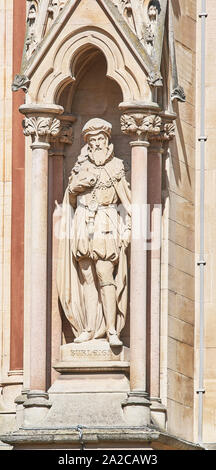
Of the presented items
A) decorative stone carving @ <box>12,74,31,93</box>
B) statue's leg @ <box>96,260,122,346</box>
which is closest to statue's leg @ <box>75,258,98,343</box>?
statue's leg @ <box>96,260,122,346</box>

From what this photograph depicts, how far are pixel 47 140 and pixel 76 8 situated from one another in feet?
4.02

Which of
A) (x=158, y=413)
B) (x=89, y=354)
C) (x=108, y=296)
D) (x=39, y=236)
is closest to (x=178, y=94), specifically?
(x=39, y=236)

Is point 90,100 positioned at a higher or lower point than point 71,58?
lower

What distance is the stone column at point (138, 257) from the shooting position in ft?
79.5

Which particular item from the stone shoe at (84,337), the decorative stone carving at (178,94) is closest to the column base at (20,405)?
the stone shoe at (84,337)

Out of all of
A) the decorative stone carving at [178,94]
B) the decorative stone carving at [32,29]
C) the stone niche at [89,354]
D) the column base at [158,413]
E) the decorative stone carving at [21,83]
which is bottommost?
the column base at [158,413]

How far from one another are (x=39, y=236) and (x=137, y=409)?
6.02 ft

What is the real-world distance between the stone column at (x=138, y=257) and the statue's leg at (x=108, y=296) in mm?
253

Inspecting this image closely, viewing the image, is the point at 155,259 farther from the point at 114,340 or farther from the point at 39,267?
the point at 39,267

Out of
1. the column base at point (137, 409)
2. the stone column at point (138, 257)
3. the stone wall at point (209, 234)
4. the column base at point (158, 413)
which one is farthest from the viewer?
the stone wall at point (209, 234)

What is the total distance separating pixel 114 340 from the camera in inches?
965

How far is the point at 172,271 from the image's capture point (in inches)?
983

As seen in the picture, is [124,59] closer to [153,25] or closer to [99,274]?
Answer: [153,25]

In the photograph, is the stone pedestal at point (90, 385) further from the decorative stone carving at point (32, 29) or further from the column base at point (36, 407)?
the decorative stone carving at point (32, 29)
